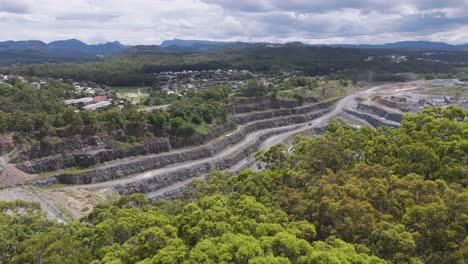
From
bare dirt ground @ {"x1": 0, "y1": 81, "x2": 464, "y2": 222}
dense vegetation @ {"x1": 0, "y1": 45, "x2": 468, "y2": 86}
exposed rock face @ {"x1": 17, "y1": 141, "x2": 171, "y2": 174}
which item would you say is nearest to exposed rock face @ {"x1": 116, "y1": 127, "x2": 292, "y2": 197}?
bare dirt ground @ {"x1": 0, "y1": 81, "x2": 464, "y2": 222}

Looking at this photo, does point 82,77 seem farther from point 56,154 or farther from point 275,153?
point 275,153

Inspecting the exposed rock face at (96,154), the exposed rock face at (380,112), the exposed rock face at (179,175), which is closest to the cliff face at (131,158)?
the exposed rock face at (96,154)

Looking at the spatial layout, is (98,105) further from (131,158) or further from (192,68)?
(192,68)

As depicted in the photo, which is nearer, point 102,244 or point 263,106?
point 102,244

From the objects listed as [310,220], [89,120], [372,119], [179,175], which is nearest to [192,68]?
[372,119]

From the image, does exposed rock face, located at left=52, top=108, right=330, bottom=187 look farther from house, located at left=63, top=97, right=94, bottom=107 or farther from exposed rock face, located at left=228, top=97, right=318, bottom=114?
house, located at left=63, top=97, right=94, bottom=107

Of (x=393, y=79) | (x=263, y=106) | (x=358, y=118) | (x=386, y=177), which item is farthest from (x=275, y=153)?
(x=393, y=79)
